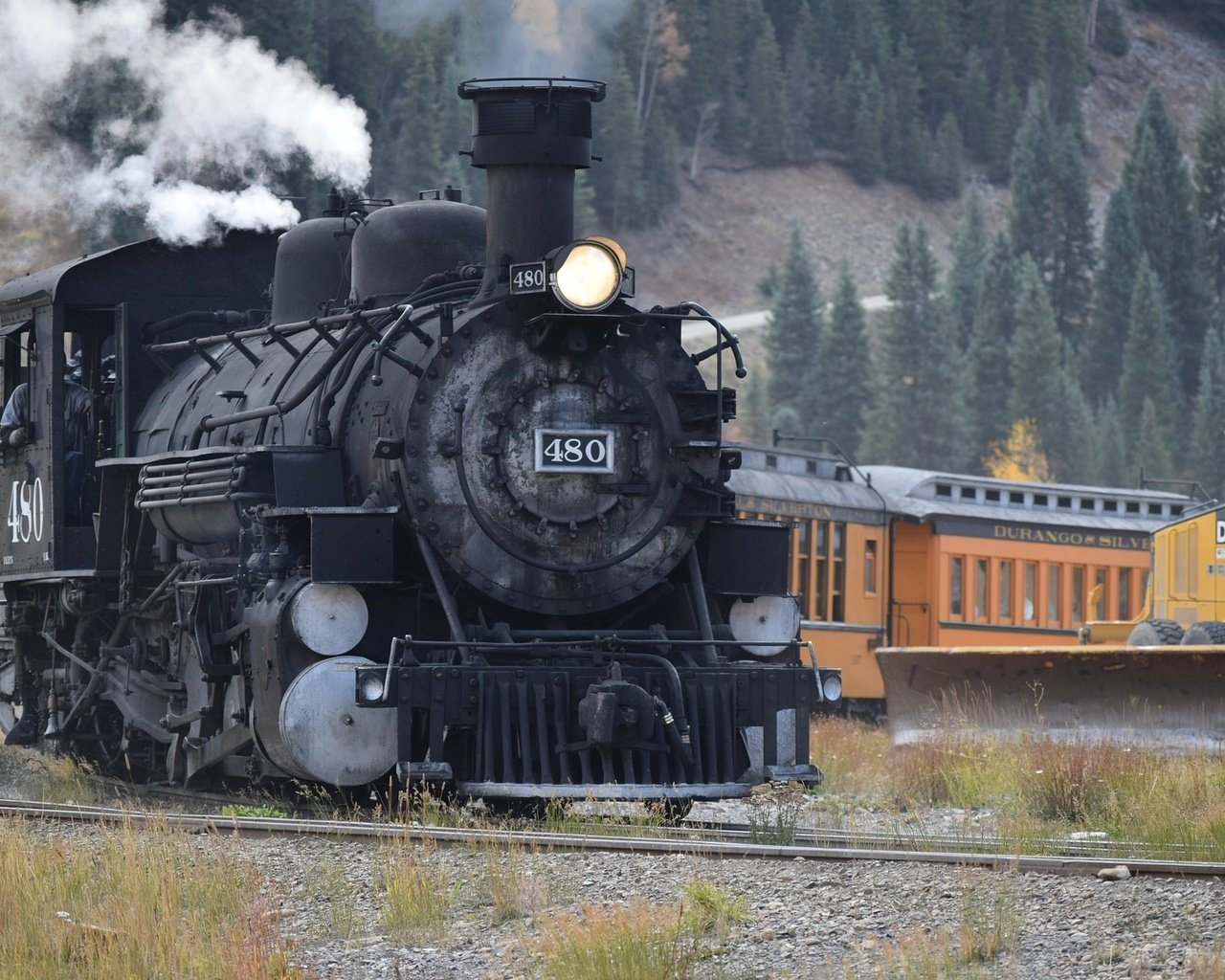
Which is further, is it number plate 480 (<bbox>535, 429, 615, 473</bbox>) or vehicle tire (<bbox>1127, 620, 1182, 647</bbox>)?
vehicle tire (<bbox>1127, 620, 1182, 647</bbox>)

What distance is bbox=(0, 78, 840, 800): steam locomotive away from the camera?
31.8 feet

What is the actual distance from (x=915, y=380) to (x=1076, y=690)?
5507 cm

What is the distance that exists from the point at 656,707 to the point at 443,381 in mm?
1904

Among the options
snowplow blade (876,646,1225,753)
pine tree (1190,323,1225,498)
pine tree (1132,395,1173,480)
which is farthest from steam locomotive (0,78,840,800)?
pine tree (1132,395,1173,480)

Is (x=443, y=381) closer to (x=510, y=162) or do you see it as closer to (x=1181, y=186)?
(x=510, y=162)

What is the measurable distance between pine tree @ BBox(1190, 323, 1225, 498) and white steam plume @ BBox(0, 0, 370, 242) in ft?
161

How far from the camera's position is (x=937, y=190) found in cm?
9925

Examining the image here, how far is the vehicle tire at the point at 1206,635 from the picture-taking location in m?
16.0

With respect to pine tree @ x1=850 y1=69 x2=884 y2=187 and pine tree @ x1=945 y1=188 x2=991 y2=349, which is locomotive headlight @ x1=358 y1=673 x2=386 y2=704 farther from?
pine tree @ x1=850 y1=69 x2=884 y2=187

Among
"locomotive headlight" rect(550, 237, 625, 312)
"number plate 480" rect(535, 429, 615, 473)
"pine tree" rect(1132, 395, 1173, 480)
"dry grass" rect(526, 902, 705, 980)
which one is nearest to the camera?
"dry grass" rect(526, 902, 705, 980)

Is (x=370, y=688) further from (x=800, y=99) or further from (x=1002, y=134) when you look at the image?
(x=1002, y=134)

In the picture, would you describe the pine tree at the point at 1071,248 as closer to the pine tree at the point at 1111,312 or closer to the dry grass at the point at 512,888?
the pine tree at the point at 1111,312

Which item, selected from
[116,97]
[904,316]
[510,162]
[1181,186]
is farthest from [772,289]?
[510,162]

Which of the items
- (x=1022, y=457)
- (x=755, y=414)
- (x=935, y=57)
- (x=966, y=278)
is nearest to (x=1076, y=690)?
(x=1022, y=457)
